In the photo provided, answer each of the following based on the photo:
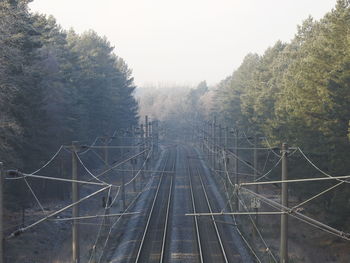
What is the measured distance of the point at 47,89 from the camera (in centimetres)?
3644

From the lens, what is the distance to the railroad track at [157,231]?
21234 mm

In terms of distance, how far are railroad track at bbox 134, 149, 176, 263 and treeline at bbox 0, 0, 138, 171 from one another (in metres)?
7.38

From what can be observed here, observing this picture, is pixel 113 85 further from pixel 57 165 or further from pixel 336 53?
pixel 336 53

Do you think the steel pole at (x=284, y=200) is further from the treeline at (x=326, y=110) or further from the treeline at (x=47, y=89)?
the treeline at (x=47, y=89)

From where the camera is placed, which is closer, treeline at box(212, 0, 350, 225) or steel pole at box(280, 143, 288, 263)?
steel pole at box(280, 143, 288, 263)

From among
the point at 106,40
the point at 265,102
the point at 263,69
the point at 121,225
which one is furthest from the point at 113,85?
the point at 121,225

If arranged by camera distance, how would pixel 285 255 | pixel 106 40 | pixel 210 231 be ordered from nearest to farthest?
pixel 285 255 → pixel 210 231 → pixel 106 40

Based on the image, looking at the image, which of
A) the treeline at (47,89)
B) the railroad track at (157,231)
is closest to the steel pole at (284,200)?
the railroad track at (157,231)

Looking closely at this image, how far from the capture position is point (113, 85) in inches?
2581

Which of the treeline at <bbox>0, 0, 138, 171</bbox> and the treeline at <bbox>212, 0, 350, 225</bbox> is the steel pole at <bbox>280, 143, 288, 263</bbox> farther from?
the treeline at <bbox>0, 0, 138, 171</bbox>

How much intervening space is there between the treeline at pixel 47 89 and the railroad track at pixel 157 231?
24.2 ft

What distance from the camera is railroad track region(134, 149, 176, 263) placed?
21234mm

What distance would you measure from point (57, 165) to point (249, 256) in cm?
2142

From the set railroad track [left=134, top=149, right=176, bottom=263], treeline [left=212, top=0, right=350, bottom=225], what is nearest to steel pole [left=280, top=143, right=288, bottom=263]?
treeline [left=212, top=0, right=350, bottom=225]
